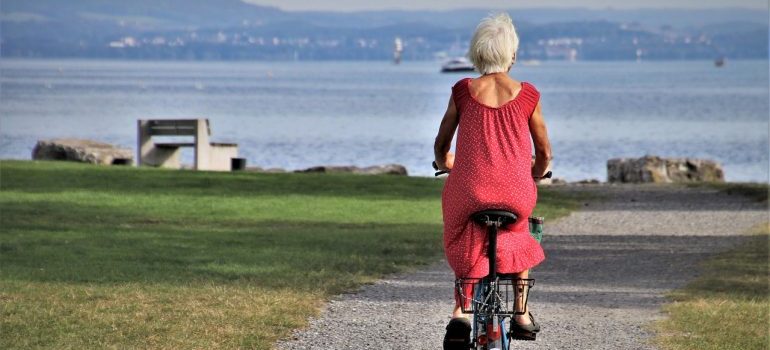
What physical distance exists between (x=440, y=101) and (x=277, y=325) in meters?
104

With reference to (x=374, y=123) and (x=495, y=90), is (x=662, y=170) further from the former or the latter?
(x=374, y=123)

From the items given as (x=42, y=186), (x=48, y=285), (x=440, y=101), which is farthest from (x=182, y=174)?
(x=440, y=101)

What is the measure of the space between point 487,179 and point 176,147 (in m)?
20.7

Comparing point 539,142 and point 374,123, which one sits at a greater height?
point 539,142

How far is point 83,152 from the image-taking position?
1033 inches

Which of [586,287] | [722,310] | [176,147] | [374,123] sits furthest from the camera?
[374,123]

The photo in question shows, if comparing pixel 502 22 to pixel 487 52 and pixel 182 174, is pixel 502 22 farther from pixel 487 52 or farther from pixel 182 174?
pixel 182 174

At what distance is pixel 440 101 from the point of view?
11288cm

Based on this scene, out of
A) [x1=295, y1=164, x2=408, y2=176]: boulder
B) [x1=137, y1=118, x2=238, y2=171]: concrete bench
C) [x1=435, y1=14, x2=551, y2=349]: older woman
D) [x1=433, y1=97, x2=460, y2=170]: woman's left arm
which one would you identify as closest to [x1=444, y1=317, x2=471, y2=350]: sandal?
[x1=435, y1=14, x2=551, y2=349]: older woman

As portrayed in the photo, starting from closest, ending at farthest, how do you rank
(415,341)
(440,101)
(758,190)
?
(415,341), (758,190), (440,101)

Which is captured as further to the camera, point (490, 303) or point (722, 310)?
point (722, 310)

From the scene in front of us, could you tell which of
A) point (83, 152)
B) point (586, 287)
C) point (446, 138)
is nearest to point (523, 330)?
point (446, 138)

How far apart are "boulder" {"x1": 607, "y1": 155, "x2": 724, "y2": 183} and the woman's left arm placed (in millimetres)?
20588

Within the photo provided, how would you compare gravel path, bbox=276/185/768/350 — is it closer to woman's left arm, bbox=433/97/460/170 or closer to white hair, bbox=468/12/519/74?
woman's left arm, bbox=433/97/460/170
